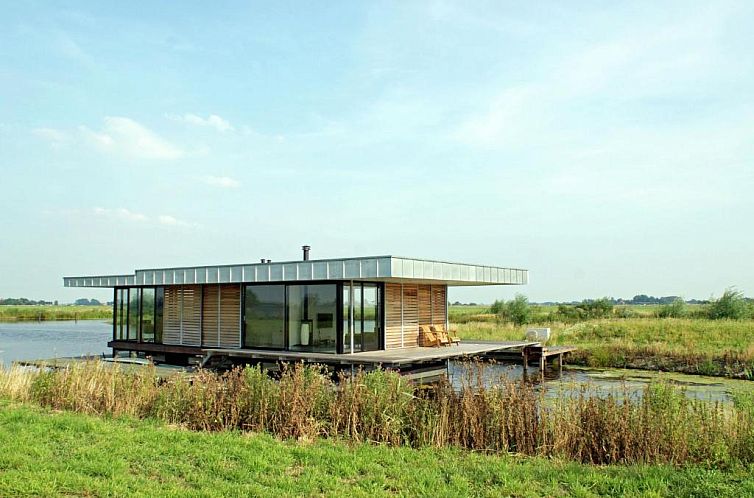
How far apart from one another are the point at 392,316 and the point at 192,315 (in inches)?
214

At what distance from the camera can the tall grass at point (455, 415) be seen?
6.15 metres

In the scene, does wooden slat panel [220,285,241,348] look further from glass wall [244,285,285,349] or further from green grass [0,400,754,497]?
green grass [0,400,754,497]

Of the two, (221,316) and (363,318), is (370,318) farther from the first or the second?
(221,316)

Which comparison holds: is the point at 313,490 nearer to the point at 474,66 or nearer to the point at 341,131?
the point at 474,66

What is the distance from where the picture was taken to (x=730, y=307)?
1258 inches

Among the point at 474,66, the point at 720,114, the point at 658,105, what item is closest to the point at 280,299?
the point at 474,66

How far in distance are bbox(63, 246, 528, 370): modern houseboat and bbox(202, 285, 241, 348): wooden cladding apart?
25 mm

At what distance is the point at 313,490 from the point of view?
4801 millimetres

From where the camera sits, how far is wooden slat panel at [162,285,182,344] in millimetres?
16875

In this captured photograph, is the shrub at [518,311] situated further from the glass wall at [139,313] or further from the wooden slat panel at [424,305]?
the glass wall at [139,313]

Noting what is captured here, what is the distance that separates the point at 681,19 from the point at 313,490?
9696mm

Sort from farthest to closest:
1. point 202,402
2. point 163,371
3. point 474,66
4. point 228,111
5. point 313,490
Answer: point 228,111, point 163,371, point 474,66, point 202,402, point 313,490

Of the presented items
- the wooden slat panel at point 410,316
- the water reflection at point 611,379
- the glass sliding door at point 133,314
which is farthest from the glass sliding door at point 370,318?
the glass sliding door at point 133,314

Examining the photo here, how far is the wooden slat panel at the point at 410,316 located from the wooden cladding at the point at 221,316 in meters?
4.13
